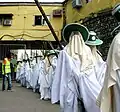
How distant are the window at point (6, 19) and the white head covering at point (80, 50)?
29338 mm

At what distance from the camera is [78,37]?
7359mm

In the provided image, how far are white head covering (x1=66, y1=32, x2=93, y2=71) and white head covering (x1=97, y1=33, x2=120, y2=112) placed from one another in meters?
2.29

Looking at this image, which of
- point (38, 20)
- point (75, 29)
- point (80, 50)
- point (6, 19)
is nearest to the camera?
point (80, 50)

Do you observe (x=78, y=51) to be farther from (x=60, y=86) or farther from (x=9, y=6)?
(x=9, y=6)

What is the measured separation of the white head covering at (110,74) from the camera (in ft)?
14.5

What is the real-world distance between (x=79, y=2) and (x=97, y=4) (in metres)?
4.11

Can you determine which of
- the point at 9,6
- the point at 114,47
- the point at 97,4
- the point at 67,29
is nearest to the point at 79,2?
the point at 97,4

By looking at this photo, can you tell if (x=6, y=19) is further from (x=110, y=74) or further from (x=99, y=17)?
(x=110, y=74)

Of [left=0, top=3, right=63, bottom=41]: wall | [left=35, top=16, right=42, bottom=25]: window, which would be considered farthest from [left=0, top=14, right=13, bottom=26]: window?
[left=35, top=16, right=42, bottom=25]: window

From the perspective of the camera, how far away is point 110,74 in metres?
4.43

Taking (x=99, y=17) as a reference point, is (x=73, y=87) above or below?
below

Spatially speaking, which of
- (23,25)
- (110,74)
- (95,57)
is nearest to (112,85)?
(110,74)

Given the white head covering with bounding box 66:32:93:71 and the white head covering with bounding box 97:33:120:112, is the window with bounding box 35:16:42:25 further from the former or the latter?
the white head covering with bounding box 97:33:120:112

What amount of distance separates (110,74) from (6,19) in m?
32.9
